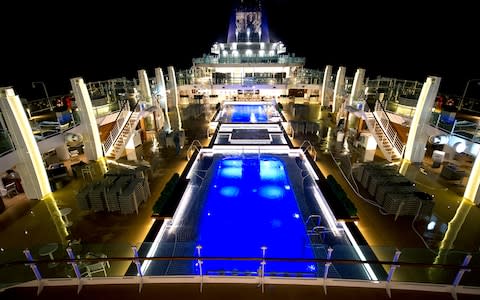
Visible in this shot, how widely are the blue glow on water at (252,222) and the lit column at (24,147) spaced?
602 centimetres

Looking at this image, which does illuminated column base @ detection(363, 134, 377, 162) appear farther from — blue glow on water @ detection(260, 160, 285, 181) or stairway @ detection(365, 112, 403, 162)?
blue glow on water @ detection(260, 160, 285, 181)

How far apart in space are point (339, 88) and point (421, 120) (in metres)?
8.88

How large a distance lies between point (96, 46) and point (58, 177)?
90456mm

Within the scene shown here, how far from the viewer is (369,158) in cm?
1238

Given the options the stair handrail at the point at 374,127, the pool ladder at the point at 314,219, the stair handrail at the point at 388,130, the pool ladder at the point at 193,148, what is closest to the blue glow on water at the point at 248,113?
the pool ladder at the point at 193,148

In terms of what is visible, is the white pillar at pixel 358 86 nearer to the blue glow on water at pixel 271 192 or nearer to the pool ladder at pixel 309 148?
the pool ladder at pixel 309 148

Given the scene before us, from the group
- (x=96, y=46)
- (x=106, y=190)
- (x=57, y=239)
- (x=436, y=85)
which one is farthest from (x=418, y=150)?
(x=96, y=46)

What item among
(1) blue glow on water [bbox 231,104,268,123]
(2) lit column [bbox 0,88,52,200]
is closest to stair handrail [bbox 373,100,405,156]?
(1) blue glow on water [bbox 231,104,268,123]

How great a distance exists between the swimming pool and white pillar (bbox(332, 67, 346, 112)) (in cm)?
953

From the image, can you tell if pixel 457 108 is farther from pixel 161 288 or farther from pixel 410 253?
pixel 161 288

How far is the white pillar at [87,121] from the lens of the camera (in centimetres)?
1105

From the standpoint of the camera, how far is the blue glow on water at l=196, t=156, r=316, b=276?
256 inches

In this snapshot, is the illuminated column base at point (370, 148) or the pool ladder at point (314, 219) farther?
the illuminated column base at point (370, 148)

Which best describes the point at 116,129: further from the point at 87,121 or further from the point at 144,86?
the point at 144,86
